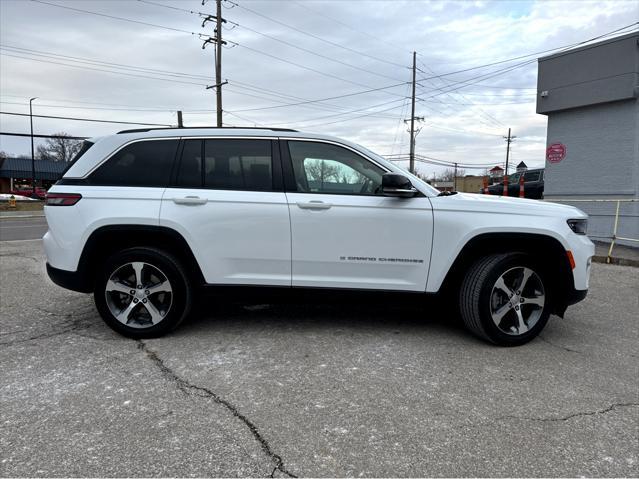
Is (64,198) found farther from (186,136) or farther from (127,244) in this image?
(186,136)

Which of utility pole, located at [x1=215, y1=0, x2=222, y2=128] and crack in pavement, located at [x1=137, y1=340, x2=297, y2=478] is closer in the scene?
crack in pavement, located at [x1=137, y1=340, x2=297, y2=478]

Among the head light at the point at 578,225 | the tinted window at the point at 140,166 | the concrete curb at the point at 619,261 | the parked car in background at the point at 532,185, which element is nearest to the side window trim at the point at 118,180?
the tinted window at the point at 140,166

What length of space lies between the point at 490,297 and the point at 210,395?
2402 millimetres

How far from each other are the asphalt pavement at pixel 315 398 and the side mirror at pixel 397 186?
3.31ft

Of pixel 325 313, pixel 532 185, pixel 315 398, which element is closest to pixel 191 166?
pixel 325 313

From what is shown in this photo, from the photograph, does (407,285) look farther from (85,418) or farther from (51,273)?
(51,273)

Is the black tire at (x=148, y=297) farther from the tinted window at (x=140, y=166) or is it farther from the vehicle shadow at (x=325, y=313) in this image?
the tinted window at (x=140, y=166)

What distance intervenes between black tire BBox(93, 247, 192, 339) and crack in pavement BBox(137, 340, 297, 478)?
0.18 metres

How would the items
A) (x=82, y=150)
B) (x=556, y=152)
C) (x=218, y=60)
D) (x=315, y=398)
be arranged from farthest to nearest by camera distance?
(x=218, y=60) < (x=556, y=152) < (x=82, y=150) < (x=315, y=398)

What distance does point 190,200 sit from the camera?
3846 mm

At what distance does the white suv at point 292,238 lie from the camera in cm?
379

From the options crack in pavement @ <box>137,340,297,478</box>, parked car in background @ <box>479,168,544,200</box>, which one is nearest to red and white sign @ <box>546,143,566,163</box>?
parked car in background @ <box>479,168,544,200</box>

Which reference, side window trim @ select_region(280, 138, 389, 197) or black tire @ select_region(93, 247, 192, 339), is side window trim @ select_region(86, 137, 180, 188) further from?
side window trim @ select_region(280, 138, 389, 197)

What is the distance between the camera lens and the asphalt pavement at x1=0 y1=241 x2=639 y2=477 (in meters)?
2.25
